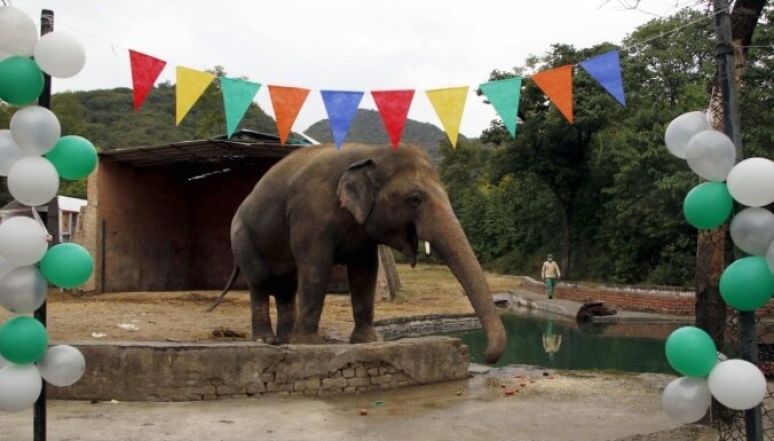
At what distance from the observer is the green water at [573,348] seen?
40.2 feet

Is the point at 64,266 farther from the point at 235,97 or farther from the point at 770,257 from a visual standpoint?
the point at 770,257

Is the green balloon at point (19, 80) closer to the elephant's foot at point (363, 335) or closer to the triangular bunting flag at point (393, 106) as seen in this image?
the triangular bunting flag at point (393, 106)

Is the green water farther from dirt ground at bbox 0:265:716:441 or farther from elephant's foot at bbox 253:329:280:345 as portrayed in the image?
elephant's foot at bbox 253:329:280:345

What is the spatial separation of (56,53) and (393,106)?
3.52 meters

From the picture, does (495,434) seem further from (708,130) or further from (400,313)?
(400,313)

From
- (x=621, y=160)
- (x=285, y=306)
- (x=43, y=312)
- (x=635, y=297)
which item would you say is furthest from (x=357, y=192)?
(x=621, y=160)

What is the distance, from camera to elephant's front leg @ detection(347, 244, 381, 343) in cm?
863

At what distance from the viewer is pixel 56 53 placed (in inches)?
164

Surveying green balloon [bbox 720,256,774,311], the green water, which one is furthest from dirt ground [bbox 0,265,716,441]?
the green water

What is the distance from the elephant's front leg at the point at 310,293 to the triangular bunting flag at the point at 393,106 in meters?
1.71

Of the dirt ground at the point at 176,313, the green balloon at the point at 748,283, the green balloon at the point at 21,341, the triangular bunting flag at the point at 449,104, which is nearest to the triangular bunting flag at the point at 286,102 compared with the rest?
the triangular bunting flag at the point at 449,104

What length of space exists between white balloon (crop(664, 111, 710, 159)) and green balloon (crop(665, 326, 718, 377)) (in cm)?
99

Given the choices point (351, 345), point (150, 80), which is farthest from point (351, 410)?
point (150, 80)

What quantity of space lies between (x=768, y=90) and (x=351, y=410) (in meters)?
12.4
